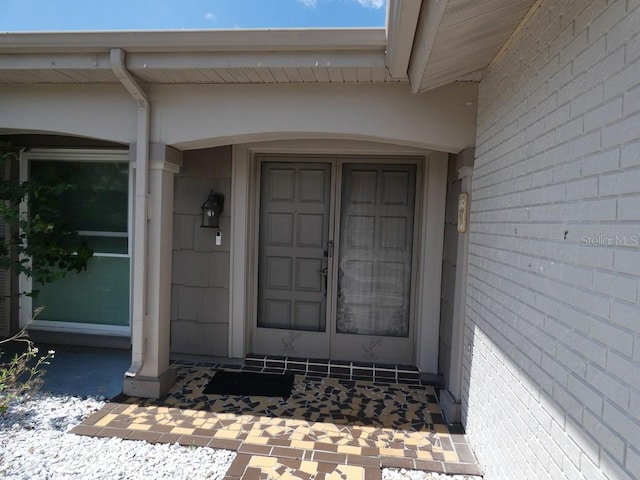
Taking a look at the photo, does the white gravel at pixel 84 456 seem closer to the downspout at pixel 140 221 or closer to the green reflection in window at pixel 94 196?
the downspout at pixel 140 221

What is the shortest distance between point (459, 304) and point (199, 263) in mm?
2383

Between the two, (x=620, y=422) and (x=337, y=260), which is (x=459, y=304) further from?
(x=620, y=422)

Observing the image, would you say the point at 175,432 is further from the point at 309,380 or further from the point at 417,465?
the point at 417,465

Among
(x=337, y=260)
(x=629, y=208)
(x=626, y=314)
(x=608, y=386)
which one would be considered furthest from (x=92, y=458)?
(x=629, y=208)

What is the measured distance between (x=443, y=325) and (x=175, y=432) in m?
2.24

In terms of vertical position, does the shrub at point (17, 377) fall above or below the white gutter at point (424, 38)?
below

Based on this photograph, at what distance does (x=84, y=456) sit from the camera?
94.7 inches

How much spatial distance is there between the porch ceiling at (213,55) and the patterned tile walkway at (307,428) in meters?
2.37

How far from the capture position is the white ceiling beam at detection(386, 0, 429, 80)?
1.85m

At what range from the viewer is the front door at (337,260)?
3877mm

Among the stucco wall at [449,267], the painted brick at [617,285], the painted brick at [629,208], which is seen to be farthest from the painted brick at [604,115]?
the stucco wall at [449,267]

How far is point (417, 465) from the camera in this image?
7.93 ft

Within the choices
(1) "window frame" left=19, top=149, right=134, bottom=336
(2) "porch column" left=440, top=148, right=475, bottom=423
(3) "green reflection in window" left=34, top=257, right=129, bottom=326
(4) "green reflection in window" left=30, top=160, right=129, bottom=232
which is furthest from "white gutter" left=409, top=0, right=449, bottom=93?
(3) "green reflection in window" left=34, top=257, right=129, bottom=326

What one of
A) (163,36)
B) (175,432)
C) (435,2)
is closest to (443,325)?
(175,432)
